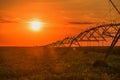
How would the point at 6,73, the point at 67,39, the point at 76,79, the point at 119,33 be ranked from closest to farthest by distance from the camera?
1. the point at 76,79
2. the point at 6,73
3. the point at 119,33
4. the point at 67,39

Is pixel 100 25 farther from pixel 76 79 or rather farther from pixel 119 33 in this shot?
pixel 76 79

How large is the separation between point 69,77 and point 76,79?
91cm

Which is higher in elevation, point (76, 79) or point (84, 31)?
point (84, 31)

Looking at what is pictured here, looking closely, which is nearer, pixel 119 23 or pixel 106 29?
pixel 119 23

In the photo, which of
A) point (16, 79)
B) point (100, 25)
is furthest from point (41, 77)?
point (100, 25)

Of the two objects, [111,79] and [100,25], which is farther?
[100,25]

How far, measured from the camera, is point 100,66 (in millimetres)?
30234

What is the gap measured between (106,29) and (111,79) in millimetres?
11506

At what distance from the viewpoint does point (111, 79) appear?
21.4 meters

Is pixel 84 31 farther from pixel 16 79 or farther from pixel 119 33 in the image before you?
pixel 16 79

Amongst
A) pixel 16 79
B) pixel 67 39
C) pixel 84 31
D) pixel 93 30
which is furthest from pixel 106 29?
pixel 67 39

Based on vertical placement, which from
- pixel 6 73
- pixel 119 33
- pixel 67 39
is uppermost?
pixel 67 39

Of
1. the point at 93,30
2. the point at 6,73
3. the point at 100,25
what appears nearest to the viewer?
the point at 6,73

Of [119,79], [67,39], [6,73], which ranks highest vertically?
[67,39]
